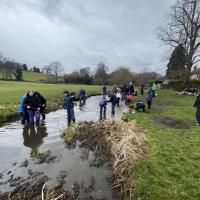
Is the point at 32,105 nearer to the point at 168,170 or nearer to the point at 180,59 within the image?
the point at 168,170

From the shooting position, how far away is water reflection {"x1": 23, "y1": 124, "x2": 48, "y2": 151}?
10438 millimetres

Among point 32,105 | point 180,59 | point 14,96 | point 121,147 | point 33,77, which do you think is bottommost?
point 33,77

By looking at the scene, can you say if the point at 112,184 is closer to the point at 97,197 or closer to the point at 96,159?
the point at 97,197

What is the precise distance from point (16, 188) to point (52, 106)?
56.8ft

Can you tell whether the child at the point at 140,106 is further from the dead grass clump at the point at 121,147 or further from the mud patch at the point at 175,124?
the dead grass clump at the point at 121,147

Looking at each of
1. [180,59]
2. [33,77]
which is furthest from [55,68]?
[180,59]

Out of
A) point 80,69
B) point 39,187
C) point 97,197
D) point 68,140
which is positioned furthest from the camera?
point 80,69

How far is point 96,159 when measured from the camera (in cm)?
866

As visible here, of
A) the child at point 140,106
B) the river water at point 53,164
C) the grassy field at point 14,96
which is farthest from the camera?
the child at point 140,106

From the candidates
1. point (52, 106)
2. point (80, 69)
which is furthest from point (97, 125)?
point (80, 69)

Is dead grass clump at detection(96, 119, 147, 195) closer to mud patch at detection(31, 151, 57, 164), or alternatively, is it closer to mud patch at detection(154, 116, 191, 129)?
mud patch at detection(31, 151, 57, 164)

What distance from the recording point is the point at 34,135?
12.1 m

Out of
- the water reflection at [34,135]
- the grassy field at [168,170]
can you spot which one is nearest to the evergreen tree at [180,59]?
the water reflection at [34,135]

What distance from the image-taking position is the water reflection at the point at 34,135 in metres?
10.4
